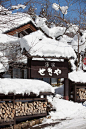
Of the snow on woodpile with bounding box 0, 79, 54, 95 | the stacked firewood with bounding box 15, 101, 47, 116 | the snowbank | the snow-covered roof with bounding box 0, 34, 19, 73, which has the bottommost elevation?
the snowbank

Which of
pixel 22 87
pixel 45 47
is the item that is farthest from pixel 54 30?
pixel 22 87

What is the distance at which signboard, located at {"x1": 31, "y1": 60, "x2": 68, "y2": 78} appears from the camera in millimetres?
11406

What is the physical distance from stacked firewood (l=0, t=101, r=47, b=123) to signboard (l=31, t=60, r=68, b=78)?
2821mm

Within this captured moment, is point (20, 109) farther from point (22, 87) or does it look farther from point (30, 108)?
point (22, 87)

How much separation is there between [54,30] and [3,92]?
10344mm

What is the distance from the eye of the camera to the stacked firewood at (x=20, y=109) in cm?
765

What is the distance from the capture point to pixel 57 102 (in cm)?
1123

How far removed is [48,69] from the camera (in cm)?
1174

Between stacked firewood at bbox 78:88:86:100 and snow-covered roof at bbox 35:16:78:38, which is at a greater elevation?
snow-covered roof at bbox 35:16:78:38

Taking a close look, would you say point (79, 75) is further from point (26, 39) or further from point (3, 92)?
point (3, 92)

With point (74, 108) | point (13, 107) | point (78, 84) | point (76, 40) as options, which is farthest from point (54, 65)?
point (76, 40)

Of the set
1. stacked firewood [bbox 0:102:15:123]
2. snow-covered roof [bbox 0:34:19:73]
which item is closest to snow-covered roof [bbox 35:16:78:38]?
snow-covered roof [bbox 0:34:19:73]

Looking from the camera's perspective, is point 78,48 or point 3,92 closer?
point 3,92

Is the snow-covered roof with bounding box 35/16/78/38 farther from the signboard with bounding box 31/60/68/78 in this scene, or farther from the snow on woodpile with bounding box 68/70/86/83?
the snow on woodpile with bounding box 68/70/86/83
